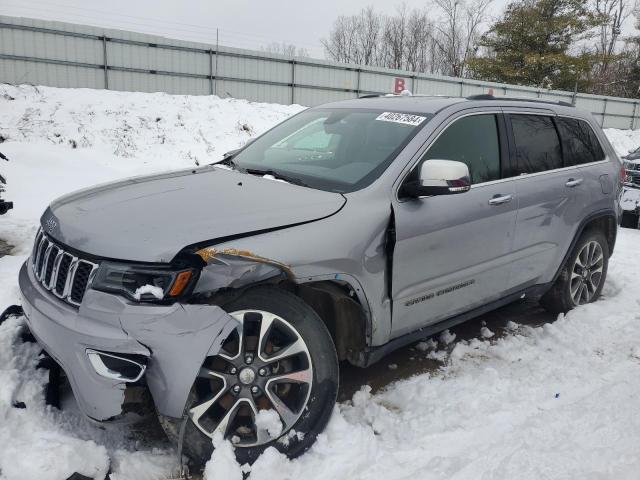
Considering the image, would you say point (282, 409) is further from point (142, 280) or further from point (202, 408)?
point (142, 280)

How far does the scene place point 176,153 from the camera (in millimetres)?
13180

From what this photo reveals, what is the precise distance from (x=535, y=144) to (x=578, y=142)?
707 mm

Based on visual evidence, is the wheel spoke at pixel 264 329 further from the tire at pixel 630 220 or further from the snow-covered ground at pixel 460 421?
the tire at pixel 630 220

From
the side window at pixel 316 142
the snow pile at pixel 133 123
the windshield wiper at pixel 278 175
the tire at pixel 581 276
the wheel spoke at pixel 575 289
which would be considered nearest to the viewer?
the windshield wiper at pixel 278 175

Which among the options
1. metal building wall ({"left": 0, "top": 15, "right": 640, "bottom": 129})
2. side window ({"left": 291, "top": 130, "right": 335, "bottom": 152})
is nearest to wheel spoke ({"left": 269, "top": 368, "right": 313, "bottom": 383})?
side window ({"left": 291, "top": 130, "right": 335, "bottom": 152})

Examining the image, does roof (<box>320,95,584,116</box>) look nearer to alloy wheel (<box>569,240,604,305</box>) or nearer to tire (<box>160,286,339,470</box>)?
alloy wheel (<box>569,240,604,305</box>)

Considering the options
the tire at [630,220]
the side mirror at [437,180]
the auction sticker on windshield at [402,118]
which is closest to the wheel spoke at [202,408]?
the side mirror at [437,180]

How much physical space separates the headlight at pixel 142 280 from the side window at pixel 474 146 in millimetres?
1681

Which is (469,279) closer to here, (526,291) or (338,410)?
(526,291)

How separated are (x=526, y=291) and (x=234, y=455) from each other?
8.56 feet

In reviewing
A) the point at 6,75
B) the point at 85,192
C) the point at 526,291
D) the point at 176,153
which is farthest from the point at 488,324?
the point at 6,75

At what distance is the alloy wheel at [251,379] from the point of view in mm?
2293

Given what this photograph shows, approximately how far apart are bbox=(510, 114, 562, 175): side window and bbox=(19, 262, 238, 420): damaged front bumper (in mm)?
2569

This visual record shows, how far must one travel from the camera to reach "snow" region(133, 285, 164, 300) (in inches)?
83.5
